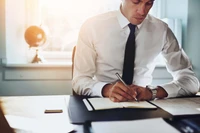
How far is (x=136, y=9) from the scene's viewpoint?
1.61 metres

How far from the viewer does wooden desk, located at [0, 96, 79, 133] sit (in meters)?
0.89

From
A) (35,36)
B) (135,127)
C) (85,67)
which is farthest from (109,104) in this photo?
(35,36)

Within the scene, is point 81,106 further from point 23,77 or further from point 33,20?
point 33,20

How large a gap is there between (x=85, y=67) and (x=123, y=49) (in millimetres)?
249

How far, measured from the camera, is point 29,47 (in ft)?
7.97

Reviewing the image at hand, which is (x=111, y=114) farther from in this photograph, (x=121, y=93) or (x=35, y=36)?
(x=35, y=36)

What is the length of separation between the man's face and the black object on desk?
63 cm

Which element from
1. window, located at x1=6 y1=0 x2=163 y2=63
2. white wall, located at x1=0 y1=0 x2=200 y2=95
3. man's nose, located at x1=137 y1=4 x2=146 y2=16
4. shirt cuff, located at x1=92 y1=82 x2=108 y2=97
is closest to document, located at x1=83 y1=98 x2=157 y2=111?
shirt cuff, located at x1=92 y1=82 x2=108 y2=97

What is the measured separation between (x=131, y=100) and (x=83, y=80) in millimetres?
362

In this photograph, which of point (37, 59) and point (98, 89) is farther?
point (37, 59)

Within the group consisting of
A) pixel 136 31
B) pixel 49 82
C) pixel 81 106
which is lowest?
pixel 49 82

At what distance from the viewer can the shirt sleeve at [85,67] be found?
150cm

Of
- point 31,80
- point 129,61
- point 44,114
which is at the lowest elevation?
point 31,80

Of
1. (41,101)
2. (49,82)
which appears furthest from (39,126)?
(49,82)
